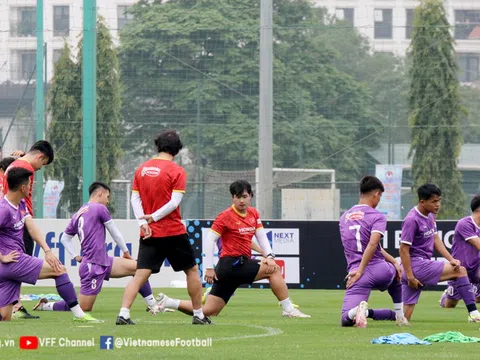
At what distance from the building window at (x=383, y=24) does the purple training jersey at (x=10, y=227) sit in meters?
19.7

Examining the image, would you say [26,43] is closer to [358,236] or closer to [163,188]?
[163,188]

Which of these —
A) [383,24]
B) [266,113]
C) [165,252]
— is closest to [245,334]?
[165,252]

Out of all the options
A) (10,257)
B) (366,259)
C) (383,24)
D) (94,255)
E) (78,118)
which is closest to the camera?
(366,259)

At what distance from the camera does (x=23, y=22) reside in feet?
101

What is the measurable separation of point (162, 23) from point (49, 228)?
33.0 ft

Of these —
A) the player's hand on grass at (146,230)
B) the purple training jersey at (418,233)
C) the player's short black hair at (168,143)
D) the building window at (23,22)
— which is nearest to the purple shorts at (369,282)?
the purple training jersey at (418,233)

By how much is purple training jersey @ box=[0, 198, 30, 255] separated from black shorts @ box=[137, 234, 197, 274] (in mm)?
1547

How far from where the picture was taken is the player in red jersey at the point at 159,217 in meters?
12.8

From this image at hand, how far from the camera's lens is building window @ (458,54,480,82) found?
33344mm

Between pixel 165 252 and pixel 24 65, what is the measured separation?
18744 mm

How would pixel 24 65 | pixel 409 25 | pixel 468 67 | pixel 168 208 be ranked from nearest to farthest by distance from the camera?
pixel 168 208 < pixel 24 65 < pixel 409 25 < pixel 468 67

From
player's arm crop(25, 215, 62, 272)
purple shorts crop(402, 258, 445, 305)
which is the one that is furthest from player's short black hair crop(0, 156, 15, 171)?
purple shorts crop(402, 258, 445, 305)

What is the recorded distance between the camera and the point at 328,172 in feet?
103

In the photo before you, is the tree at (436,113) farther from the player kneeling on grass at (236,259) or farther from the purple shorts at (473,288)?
the player kneeling on grass at (236,259)
